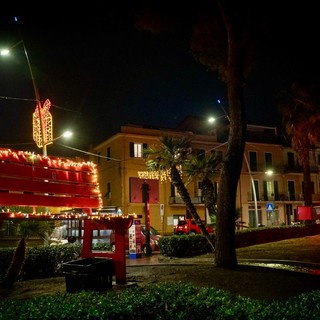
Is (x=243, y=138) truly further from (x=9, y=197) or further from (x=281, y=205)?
(x=281, y=205)

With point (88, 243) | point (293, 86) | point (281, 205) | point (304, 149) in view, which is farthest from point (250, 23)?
point (281, 205)

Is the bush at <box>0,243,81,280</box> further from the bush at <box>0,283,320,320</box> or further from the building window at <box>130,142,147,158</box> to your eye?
the building window at <box>130,142,147,158</box>

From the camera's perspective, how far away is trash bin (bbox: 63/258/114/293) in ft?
30.2

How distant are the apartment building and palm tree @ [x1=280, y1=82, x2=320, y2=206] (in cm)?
437

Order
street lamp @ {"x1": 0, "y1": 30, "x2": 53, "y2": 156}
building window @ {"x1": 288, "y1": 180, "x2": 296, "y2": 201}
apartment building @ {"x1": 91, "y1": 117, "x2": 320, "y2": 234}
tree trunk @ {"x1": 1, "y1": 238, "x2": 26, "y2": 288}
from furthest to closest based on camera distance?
building window @ {"x1": 288, "y1": 180, "x2": 296, "y2": 201}
apartment building @ {"x1": 91, "y1": 117, "x2": 320, "y2": 234}
street lamp @ {"x1": 0, "y1": 30, "x2": 53, "y2": 156}
tree trunk @ {"x1": 1, "y1": 238, "x2": 26, "y2": 288}

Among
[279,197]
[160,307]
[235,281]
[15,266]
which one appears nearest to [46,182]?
[15,266]

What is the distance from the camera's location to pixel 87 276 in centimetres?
919

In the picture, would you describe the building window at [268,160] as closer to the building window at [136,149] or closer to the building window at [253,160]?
the building window at [253,160]

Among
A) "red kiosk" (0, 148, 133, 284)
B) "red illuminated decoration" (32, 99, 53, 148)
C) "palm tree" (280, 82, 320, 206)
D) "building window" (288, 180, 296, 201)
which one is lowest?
"red kiosk" (0, 148, 133, 284)

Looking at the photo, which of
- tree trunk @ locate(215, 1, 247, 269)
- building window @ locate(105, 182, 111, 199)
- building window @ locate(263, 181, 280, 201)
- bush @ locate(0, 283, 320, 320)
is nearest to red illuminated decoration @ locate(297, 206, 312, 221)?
tree trunk @ locate(215, 1, 247, 269)

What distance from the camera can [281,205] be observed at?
2163 inches

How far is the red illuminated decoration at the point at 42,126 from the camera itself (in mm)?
15480

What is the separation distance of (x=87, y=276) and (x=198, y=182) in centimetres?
3793

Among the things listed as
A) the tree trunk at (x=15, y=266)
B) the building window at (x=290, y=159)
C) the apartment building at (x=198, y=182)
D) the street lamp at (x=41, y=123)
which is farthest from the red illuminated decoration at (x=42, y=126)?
the building window at (x=290, y=159)
